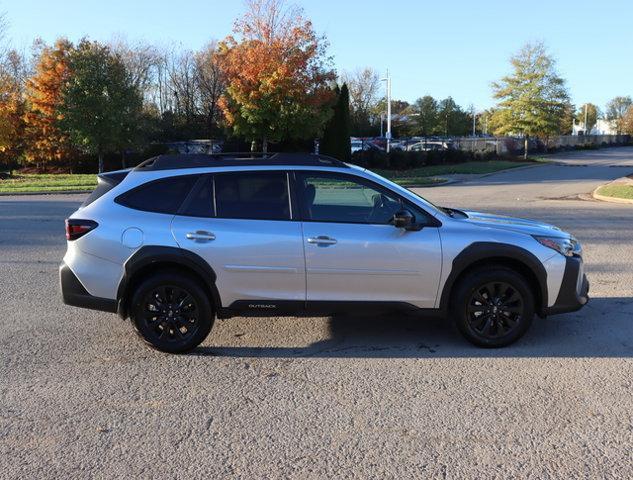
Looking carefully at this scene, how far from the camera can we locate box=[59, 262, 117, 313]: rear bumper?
5.09m

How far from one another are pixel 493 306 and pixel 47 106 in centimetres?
3469

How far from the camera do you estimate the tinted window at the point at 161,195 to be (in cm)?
513

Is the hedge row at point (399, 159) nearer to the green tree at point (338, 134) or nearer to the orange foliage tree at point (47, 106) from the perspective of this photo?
the green tree at point (338, 134)

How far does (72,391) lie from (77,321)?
6.19ft

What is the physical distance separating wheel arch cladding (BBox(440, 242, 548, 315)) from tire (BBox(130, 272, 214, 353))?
2138 millimetres

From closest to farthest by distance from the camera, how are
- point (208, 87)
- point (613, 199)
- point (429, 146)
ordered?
point (613, 199) < point (429, 146) < point (208, 87)

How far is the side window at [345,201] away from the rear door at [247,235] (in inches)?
7.4

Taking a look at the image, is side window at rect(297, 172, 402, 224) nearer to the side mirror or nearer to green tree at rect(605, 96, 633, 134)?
the side mirror

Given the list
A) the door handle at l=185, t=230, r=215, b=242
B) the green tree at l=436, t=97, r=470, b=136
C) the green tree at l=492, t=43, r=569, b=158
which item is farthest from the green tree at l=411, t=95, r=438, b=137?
the door handle at l=185, t=230, r=215, b=242

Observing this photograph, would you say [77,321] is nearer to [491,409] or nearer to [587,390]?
[491,409]

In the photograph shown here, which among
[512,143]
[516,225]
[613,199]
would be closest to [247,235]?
[516,225]

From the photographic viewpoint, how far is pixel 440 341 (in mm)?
5430

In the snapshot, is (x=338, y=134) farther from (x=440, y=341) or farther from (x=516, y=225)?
(x=440, y=341)

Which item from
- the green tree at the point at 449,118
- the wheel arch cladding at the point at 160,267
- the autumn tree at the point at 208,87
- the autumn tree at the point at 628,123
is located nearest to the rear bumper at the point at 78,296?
the wheel arch cladding at the point at 160,267
